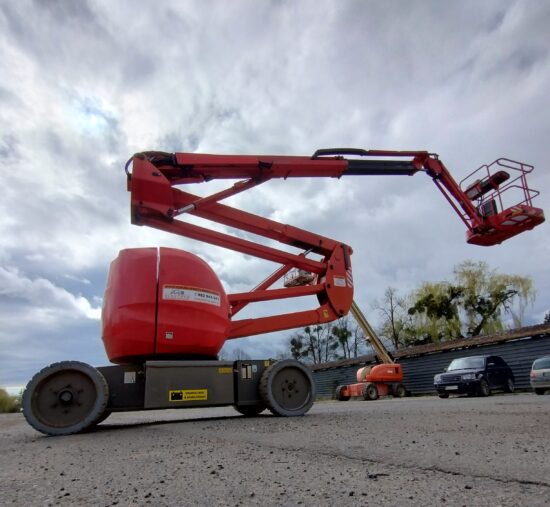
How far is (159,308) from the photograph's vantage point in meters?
6.67

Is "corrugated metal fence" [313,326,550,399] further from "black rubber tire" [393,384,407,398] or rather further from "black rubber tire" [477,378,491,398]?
"black rubber tire" [477,378,491,398]

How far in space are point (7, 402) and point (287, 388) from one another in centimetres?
2294

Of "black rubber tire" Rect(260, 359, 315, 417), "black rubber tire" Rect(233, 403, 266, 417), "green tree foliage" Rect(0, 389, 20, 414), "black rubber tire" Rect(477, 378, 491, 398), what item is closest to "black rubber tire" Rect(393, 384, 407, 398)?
"black rubber tire" Rect(477, 378, 491, 398)

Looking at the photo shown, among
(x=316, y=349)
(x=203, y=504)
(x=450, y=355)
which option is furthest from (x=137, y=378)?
(x=316, y=349)

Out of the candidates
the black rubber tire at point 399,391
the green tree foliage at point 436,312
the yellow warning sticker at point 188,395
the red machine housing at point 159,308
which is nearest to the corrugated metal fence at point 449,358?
the black rubber tire at point 399,391

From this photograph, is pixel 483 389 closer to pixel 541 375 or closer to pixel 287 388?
pixel 541 375

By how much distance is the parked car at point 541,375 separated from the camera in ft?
49.4

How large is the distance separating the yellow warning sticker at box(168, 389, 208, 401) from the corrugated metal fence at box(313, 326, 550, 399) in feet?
52.0

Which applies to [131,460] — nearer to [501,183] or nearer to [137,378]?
[137,378]

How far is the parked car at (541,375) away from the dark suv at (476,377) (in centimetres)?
154

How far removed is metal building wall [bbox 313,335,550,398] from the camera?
19.2 m

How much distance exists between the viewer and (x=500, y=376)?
17.3 meters

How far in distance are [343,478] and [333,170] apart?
7647 millimetres

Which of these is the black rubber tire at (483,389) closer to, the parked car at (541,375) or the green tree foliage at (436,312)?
Answer: the parked car at (541,375)
